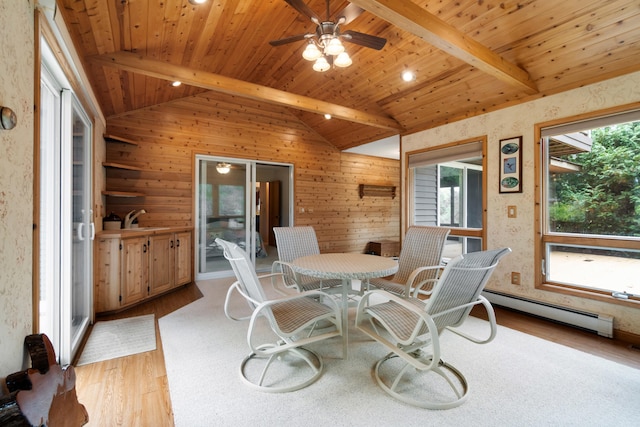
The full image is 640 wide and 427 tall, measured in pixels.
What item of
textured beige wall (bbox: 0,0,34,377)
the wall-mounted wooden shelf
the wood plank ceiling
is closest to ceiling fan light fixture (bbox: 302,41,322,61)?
the wood plank ceiling

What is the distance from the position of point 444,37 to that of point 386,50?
1.32 m

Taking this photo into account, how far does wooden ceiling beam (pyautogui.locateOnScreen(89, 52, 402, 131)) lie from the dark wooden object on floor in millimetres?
2596

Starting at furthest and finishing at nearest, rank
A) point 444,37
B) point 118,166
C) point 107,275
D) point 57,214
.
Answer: point 118,166 < point 107,275 < point 444,37 < point 57,214

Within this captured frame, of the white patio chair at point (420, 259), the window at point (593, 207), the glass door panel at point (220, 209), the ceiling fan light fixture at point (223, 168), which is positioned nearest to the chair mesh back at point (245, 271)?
the white patio chair at point (420, 259)

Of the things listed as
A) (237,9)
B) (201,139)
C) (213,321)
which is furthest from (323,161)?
(213,321)

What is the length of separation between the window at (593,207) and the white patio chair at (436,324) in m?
1.97

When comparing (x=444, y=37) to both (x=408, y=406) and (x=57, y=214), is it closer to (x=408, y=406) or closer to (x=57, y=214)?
(x=408, y=406)

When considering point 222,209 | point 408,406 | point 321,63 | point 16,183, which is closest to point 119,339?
point 16,183

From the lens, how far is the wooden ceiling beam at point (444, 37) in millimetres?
1986

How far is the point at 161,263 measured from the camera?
156 inches

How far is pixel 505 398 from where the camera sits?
5.86 ft

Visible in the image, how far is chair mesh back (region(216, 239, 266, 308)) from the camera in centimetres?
181

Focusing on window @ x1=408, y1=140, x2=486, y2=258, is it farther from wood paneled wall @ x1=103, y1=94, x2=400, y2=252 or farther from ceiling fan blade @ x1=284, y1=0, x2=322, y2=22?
ceiling fan blade @ x1=284, y1=0, x2=322, y2=22

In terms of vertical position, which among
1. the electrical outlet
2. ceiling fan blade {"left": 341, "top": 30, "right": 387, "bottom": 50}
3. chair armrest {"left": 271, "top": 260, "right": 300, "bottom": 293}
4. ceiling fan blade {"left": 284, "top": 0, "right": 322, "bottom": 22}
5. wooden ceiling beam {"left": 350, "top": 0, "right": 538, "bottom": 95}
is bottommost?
the electrical outlet
